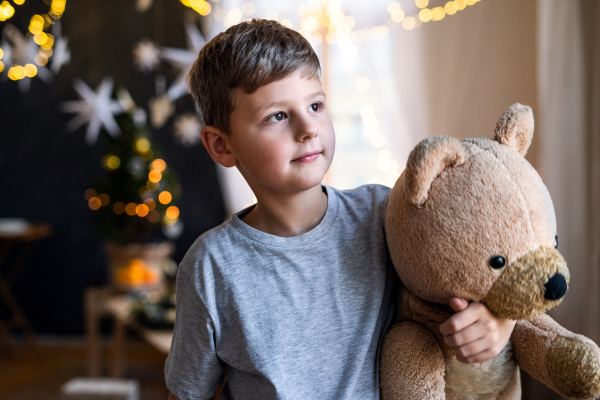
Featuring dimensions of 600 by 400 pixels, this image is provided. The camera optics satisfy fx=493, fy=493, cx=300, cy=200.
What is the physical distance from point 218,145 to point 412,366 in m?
0.48

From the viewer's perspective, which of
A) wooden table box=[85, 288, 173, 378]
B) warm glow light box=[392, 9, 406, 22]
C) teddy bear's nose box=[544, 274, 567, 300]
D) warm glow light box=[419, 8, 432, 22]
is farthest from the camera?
wooden table box=[85, 288, 173, 378]

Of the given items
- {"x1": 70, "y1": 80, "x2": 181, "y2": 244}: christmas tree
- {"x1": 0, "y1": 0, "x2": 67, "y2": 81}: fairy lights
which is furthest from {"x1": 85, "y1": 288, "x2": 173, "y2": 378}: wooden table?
{"x1": 0, "y1": 0, "x2": 67, "y2": 81}: fairy lights

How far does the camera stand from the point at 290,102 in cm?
76

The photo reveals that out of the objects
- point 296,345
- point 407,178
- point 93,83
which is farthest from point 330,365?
point 93,83

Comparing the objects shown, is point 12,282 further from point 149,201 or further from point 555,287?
point 555,287

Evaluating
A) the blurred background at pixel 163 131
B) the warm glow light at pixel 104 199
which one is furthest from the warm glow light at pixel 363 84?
the warm glow light at pixel 104 199

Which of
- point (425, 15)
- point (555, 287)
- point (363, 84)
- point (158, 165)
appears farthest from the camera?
point (158, 165)

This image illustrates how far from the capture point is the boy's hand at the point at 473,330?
65cm

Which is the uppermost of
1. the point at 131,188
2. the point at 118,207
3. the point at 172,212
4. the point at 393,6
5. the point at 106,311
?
the point at 393,6

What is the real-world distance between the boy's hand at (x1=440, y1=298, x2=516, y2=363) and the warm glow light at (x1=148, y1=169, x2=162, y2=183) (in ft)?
7.94

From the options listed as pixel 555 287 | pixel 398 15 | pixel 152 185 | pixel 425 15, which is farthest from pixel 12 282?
pixel 555 287

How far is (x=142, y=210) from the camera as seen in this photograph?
9.28 feet

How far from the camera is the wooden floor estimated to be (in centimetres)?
274

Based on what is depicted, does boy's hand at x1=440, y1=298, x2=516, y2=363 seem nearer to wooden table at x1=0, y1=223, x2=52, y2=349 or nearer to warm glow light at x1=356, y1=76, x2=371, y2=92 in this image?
warm glow light at x1=356, y1=76, x2=371, y2=92
